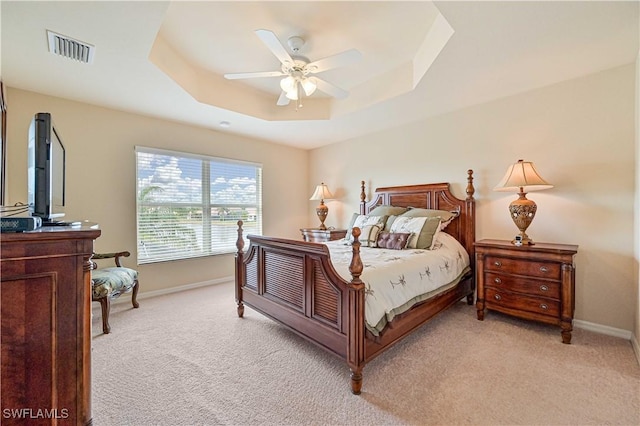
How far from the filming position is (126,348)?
2.23 metres

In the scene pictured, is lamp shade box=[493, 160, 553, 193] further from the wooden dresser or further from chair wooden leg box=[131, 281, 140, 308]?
chair wooden leg box=[131, 281, 140, 308]

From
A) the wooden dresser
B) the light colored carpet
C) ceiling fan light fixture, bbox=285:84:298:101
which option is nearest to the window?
the light colored carpet

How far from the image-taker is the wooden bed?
1.71 m

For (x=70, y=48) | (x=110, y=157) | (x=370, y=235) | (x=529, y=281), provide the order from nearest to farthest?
(x=70, y=48) < (x=529, y=281) < (x=370, y=235) < (x=110, y=157)

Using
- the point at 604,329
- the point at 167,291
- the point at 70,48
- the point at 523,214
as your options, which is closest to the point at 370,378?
the point at 523,214

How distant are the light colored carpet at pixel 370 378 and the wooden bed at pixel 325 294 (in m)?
0.18

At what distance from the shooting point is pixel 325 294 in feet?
6.40

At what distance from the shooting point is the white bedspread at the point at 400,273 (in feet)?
6.02

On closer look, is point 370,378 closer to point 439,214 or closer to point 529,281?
point 529,281

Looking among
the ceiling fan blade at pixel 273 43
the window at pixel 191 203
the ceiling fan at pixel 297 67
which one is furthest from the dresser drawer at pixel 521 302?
the window at pixel 191 203

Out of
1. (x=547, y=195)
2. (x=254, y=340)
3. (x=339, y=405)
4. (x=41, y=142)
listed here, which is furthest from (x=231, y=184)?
(x=547, y=195)

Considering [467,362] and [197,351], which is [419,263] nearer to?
[467,362]

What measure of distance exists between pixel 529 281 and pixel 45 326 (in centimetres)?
329

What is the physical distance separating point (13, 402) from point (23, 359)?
0.15m
